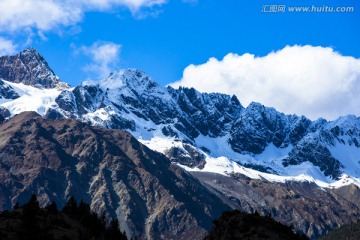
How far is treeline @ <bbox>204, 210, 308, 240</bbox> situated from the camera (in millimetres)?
112856

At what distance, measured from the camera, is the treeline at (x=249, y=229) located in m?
113

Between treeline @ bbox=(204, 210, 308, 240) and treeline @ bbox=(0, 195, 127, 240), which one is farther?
treeline @ bbox=(0, 195, 127, 240)

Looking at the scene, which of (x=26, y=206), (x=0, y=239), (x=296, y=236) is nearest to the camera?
(x=0, y=239)

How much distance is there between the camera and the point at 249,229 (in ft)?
378

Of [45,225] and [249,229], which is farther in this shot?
[45,225]

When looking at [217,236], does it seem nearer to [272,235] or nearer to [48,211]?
[272,235]

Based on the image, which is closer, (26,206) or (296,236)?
(296,236)

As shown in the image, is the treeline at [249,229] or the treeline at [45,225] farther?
the treeline at [45,225]

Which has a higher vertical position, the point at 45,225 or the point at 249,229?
the point at 45,225

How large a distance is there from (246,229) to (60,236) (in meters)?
35.2

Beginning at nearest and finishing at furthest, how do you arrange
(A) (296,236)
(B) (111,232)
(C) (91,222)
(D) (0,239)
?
(D) (0,239) → (A) (296,236) → (C) (91,222) → (B) (111,232)

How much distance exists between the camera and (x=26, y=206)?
128 m

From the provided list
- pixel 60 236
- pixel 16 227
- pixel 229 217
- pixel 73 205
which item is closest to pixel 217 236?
pixel 229 217

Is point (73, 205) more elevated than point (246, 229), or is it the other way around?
point (73, 205)
